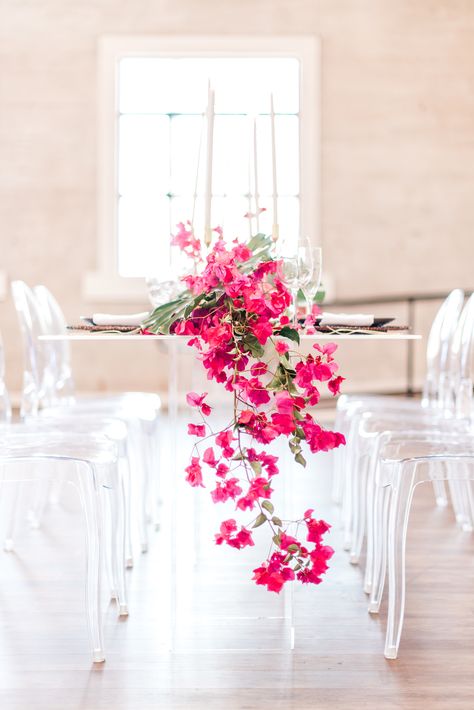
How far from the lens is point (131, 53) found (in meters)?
6.84

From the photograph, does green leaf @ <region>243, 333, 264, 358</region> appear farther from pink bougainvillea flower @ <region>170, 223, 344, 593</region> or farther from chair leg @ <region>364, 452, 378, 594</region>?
chair leg @ <region>364, 452, 378, 594</region>

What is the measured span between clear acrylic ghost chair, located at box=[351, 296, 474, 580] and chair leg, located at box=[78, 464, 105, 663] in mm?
789

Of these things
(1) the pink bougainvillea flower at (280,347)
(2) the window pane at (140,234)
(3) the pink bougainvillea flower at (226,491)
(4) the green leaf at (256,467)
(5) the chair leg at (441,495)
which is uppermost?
(2) the window pane at (140,234)

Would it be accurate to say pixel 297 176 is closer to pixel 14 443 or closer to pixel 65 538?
pixel 65 538

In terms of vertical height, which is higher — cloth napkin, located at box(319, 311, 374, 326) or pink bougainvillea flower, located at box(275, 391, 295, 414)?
cloth napkin, located at box(319, 311, 374, 326)

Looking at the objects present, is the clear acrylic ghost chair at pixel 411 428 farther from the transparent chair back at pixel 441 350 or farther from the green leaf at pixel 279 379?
the green leaf at pixel 279 379

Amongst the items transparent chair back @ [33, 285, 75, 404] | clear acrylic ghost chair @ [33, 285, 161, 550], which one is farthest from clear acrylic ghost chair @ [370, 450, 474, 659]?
transparent chair back @ [33, 285, 75, 404]

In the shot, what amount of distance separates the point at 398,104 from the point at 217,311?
210 inches

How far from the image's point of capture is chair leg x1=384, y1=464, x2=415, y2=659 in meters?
2.13

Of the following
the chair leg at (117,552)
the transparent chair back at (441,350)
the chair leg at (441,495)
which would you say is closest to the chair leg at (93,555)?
the chair leg at (117,552)

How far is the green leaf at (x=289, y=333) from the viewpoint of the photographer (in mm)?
2047

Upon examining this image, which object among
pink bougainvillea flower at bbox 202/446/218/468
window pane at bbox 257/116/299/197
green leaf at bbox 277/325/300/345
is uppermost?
window pane at bbox 257/116/299/197

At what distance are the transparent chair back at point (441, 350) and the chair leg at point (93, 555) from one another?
1438 millimetres

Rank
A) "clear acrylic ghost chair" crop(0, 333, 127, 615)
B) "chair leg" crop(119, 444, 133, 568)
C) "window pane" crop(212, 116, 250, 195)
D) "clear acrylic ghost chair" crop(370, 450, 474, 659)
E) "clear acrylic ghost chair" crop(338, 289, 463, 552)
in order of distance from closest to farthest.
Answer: "clear acrylic ghost chair" crop(370, 450, 474, 659)
"clear acrylic ghost chair" crop(0, 333, 127, 615)
"chair leg" crop(119, 444, 133, 568)
"clear acrylic ghost chair" crop(338, 289, 463, 552)
"window pane" crop(212, 116, 250, 195)
